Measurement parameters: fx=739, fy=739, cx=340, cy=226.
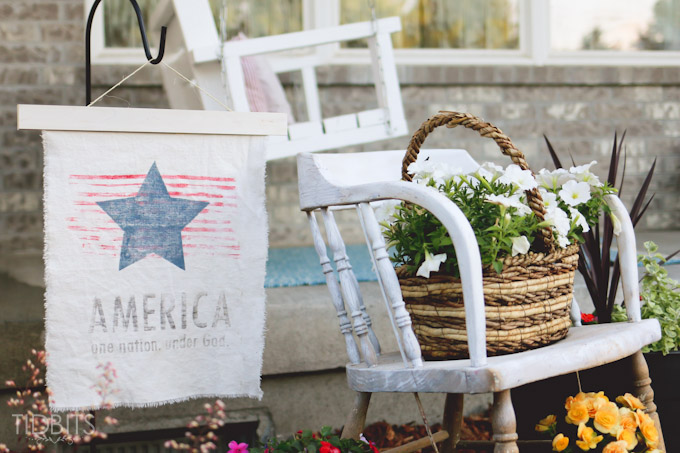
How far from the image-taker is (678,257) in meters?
2.88

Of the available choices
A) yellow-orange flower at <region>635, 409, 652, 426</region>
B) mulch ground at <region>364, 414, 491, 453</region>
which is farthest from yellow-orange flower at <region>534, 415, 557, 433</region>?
mulch ground at <region>364, 414, 491, 453</region>

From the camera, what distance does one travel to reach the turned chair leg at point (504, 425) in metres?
1.25

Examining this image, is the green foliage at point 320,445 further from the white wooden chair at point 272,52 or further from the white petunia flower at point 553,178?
the white wooden chair at point 272,52

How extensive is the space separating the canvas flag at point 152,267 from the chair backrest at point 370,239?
18 cm

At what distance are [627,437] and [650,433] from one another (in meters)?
0.05

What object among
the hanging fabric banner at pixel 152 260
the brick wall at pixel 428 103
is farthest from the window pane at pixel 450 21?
the hanging fabric banner at pixel 152 260

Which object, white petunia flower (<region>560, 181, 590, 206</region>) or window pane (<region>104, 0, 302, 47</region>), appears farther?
window pane (<region>104, 0, 302, 47</region>)

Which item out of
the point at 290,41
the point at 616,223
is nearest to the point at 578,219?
the point at 616,223

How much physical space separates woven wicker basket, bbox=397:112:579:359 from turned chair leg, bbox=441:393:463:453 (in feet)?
1.33

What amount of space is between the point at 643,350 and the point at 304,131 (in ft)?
4.49

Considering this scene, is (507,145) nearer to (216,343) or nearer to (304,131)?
(216,343)

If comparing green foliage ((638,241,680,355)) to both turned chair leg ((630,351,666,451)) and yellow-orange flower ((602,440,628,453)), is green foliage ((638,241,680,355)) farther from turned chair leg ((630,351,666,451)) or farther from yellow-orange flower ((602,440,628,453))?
yellow-orange flower ((602,440,628,453))

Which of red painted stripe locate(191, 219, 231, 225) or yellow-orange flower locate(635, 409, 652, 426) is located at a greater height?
red painted stripe locate(191, 219, 231, 225)

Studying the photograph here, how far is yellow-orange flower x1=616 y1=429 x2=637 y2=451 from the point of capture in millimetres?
1499
